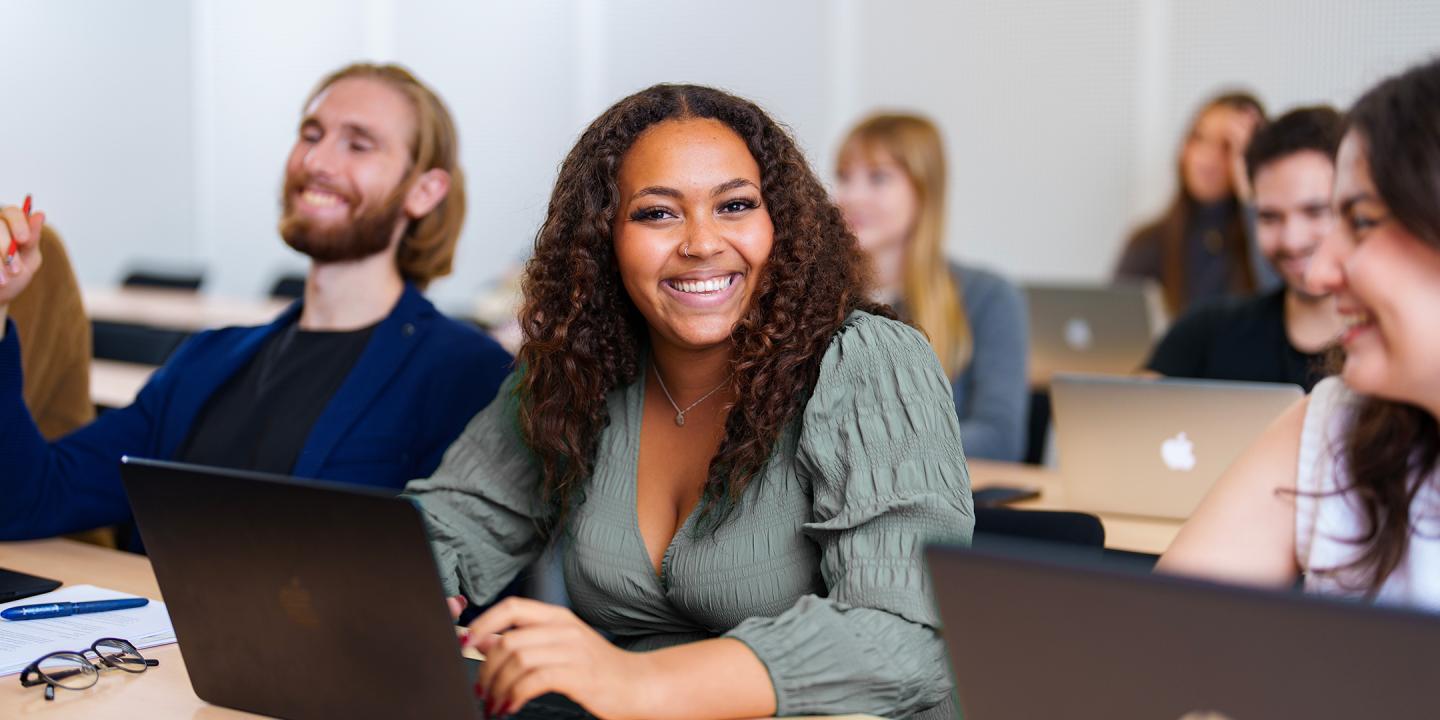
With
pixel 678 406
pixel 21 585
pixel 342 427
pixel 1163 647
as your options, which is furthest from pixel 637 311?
pixel 1163 647

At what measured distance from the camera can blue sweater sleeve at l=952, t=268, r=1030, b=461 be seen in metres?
3.59

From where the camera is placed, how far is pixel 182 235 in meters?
9.45

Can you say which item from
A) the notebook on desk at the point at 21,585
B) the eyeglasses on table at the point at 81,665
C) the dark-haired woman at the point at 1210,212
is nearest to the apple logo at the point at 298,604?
the eyeglasses on table at the point at 81,665

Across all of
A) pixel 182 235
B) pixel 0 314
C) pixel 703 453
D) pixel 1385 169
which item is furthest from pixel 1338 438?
pixel 182 235

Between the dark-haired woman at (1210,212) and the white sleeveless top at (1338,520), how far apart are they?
12.2 ft

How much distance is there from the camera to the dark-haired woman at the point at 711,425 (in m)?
1.63

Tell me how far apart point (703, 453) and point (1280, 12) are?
14.9ft

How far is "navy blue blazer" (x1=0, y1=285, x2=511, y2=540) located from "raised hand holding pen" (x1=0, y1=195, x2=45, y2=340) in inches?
3.8

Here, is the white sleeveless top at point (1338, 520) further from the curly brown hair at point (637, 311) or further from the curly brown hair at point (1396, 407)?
the curly brown hair at point (637, 311)

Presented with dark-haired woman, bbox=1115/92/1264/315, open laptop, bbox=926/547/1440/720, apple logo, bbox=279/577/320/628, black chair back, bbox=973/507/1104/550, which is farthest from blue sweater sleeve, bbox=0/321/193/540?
dark-haired woman, bbox=1115/92/1264/315

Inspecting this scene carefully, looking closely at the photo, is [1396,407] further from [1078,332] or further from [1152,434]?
[1078,332]

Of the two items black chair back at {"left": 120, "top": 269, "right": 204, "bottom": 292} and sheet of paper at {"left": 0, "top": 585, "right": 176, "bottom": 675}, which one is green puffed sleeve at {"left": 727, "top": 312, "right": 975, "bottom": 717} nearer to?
sheet of paper at {"left": 0, "top": 585, "right": 176, "bottom": 675}

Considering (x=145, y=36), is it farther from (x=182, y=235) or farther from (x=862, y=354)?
(x=862, y=354)

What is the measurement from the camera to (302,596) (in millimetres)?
1369
